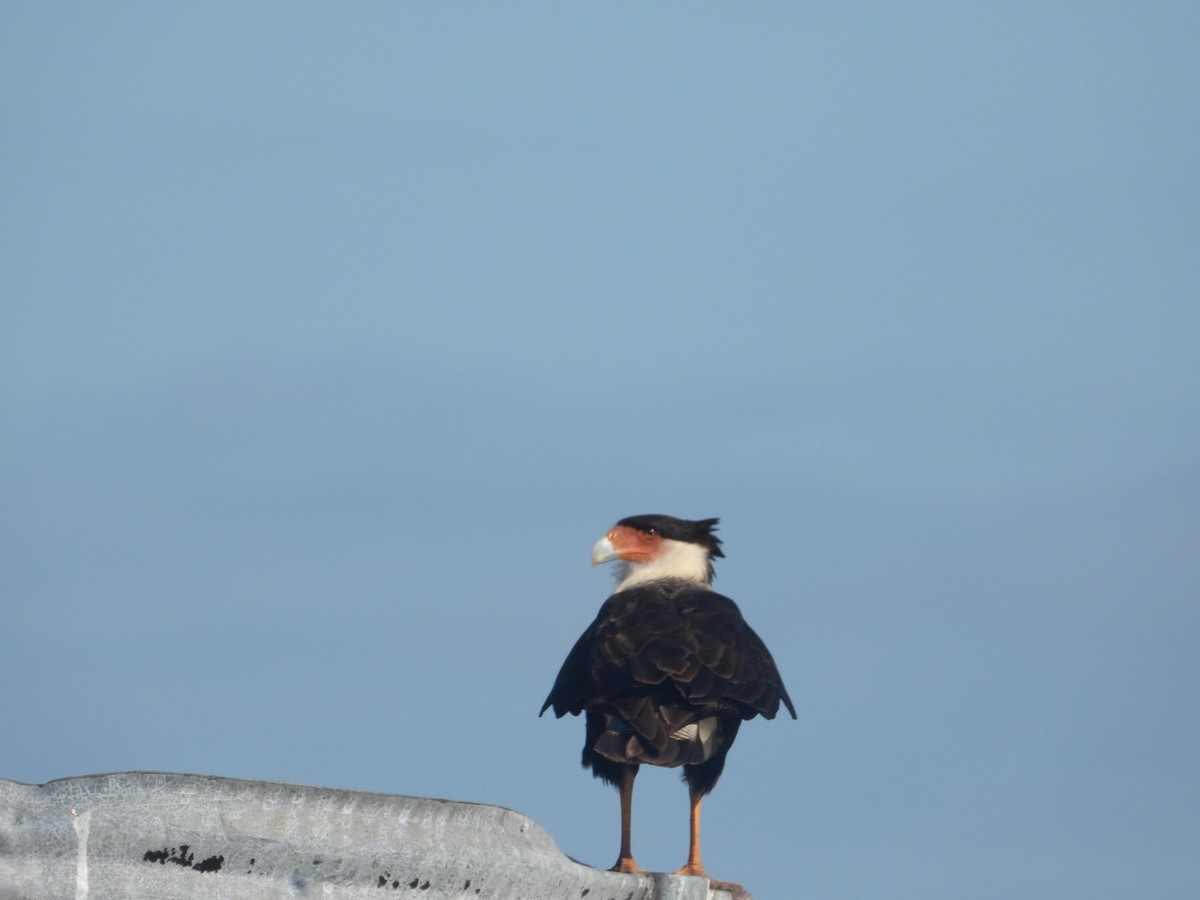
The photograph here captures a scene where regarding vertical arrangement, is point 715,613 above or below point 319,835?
above

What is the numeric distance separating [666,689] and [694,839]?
0.81m

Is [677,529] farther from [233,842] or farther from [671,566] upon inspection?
[233,842]

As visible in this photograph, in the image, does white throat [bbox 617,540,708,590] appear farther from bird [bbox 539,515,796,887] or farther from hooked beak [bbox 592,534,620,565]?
bird [bbox 539,515,796,887]

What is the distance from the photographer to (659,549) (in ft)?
30.1

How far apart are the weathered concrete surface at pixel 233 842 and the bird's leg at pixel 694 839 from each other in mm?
3764

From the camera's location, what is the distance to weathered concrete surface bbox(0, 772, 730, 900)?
10.8 ft

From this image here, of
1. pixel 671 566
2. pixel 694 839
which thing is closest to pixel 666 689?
pixel 694 839

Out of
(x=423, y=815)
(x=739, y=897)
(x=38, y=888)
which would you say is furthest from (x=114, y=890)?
(x=739, y=897)

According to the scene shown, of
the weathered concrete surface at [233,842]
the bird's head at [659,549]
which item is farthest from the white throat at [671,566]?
the weathered concrete surface at [233,842]

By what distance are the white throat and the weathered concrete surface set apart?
202 inches

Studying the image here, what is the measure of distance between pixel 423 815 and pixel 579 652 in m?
4.06

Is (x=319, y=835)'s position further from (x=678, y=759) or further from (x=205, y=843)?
(x=678, y=759)

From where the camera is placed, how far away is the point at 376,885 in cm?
362

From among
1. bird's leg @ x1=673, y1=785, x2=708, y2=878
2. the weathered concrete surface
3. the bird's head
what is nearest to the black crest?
the bird's head
